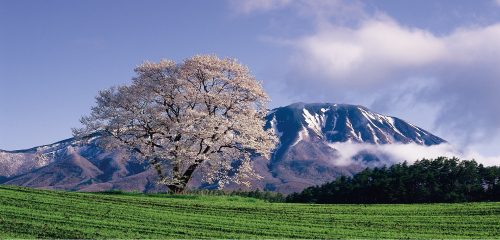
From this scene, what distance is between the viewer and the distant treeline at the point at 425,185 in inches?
1555

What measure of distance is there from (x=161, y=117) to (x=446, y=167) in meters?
30.5

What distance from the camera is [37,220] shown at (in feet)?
60.3

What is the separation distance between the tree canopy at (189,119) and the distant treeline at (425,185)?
1171 centimetres

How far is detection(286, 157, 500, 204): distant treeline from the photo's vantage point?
130ft

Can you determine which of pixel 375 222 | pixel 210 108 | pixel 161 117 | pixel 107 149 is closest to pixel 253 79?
pixel 210 108

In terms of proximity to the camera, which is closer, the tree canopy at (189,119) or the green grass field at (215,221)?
the green grass field at (215,221)

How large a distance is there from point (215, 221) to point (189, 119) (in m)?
18.6

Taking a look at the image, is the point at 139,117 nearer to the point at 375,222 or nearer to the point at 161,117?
the point at 161,117

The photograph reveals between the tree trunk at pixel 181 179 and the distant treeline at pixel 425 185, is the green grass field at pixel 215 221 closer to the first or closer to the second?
the tree trunk at pixel 181 179

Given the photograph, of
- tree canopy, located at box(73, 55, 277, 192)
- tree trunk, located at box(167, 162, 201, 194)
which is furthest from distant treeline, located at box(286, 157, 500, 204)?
tree trunk, located at box(167, 162, 201, 194)

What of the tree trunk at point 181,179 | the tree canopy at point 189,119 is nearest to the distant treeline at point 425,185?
the tree canopy at point 189,119

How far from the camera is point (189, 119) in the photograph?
37500 millimetres

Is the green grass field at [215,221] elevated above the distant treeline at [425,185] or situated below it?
below

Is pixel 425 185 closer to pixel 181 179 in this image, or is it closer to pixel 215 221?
pixel 181 179
